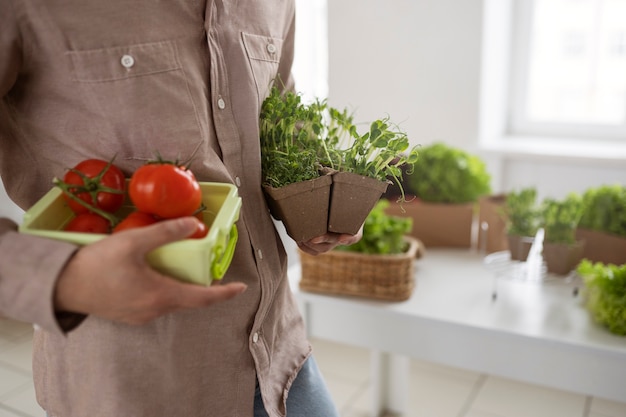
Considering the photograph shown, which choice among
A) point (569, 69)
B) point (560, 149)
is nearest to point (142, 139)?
point (560, 149)

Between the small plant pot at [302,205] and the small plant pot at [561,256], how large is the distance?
3.04 ft

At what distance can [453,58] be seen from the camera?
2.55 meters

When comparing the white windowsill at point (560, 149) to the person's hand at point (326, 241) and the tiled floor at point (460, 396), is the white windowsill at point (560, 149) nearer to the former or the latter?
the tiled floor at point (460, 396)

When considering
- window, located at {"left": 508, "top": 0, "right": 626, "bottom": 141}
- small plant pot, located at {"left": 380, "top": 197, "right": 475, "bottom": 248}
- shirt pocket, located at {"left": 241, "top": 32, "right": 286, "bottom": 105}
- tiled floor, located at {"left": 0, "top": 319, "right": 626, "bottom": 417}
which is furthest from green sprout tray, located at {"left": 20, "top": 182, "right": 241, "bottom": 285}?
window, located at {"left": 508, "top": 0, "right": 626, "bottom": 141}

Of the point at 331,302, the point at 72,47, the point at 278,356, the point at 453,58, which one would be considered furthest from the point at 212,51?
the point at 453,58

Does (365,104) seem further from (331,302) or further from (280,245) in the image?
(280,245)

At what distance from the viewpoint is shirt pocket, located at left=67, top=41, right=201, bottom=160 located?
78 centimetres

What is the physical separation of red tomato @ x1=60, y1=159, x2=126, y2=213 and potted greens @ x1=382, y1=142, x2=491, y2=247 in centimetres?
133

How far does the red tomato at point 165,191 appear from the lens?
67 cm

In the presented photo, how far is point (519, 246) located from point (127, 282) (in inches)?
51.0

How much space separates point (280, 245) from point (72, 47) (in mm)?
440

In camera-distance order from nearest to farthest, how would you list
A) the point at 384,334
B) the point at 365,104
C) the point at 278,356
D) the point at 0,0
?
the point at 0,0, the point at 278,356, the point at 384,334, the point at 365,104

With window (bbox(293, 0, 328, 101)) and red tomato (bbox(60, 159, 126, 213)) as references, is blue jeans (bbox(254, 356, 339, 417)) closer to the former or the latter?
red tomato (bbox(60, 159, 126, 213))

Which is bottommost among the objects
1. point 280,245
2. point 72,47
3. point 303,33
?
point 280,245
